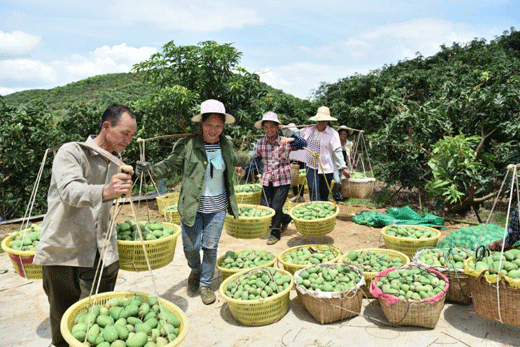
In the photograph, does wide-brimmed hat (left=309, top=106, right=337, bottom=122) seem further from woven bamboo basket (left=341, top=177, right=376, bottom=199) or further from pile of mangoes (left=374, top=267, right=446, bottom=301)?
pile of mangoes (left=374, top=267, right=446, bottom=301)

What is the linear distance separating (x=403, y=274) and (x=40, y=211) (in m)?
6.48

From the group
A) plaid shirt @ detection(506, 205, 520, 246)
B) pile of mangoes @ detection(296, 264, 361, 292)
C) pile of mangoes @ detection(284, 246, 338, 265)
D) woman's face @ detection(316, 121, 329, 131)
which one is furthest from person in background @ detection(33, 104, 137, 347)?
woman's face @ detection(316, 121, 329, 131)

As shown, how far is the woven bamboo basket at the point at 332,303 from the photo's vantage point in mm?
2789

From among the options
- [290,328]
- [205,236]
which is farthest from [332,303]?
[205,236]

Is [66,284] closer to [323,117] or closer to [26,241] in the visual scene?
[26,241]

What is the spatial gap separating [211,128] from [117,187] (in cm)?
141

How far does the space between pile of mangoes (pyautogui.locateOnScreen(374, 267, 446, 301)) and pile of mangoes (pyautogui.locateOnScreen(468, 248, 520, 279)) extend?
294 mm

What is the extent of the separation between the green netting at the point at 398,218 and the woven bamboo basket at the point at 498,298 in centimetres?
292

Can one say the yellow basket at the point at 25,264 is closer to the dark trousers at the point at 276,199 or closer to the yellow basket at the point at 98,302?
the yellow basket at the point at 98,302

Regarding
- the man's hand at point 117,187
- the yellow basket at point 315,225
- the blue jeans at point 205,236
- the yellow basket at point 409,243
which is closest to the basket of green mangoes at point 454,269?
the yellow basket at point 409,243

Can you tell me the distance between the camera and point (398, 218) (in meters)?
5.79

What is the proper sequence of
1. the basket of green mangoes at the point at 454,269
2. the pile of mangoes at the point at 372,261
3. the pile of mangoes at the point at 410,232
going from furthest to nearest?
the pile of mangoes at the point at 410,232 → the pile of mangoes at the point at 372,261 → the basket of green mangoes at the point at 454,269

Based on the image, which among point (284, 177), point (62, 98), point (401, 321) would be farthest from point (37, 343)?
point (62, 98)

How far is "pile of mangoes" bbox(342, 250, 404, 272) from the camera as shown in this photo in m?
3.30
